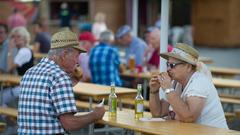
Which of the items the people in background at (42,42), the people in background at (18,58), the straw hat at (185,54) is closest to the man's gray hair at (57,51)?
the straw hat at (185,54)

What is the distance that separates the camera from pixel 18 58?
10.4 metres

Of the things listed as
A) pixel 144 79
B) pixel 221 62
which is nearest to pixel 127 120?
pixel 144 79

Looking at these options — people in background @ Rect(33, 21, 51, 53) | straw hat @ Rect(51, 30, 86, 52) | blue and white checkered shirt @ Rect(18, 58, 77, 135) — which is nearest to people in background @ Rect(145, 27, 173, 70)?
people in background @ Rect(33, 21, 51, 53)

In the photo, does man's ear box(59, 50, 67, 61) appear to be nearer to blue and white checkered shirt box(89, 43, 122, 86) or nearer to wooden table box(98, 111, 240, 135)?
wooden table box(98, 111, 240, 135)

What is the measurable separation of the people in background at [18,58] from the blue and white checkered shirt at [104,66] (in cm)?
96

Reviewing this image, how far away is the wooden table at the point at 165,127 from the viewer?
540 centimetres

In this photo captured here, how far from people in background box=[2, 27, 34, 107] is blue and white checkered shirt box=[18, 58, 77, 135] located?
4.81m

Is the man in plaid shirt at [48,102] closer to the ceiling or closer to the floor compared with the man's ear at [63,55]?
closer to the floor

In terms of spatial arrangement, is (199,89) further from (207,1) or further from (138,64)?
(207,1)

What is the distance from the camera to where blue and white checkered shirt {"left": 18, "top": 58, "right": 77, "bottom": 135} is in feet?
17.5

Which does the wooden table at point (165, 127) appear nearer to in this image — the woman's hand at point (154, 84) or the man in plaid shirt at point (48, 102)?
the woman's hand at point (154, 84)

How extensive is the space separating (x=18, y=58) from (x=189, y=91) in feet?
16.7

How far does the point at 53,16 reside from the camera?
27359mm

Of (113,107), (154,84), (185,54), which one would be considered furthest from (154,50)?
(185,54)
